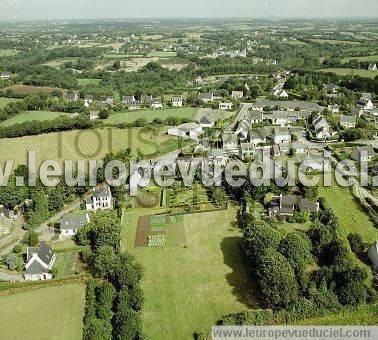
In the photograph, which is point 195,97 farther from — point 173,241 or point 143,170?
point 173,241

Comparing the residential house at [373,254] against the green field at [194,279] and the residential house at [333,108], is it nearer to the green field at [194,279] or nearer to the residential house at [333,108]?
the green field at [194,279]

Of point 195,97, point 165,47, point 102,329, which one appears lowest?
point 102,329

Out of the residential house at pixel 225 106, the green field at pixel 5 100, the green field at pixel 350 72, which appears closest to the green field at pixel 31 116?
the green field at pixel 5 100

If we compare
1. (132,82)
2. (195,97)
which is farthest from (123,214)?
(132,82)

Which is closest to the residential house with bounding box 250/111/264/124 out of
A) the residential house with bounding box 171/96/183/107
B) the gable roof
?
the residential house with bounding box 171/96/183/107

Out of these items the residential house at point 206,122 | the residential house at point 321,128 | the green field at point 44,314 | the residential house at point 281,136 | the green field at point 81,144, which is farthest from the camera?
the residential house at point 206,122

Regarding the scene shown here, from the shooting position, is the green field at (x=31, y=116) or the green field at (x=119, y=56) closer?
the green field at (x=31, y=116)
